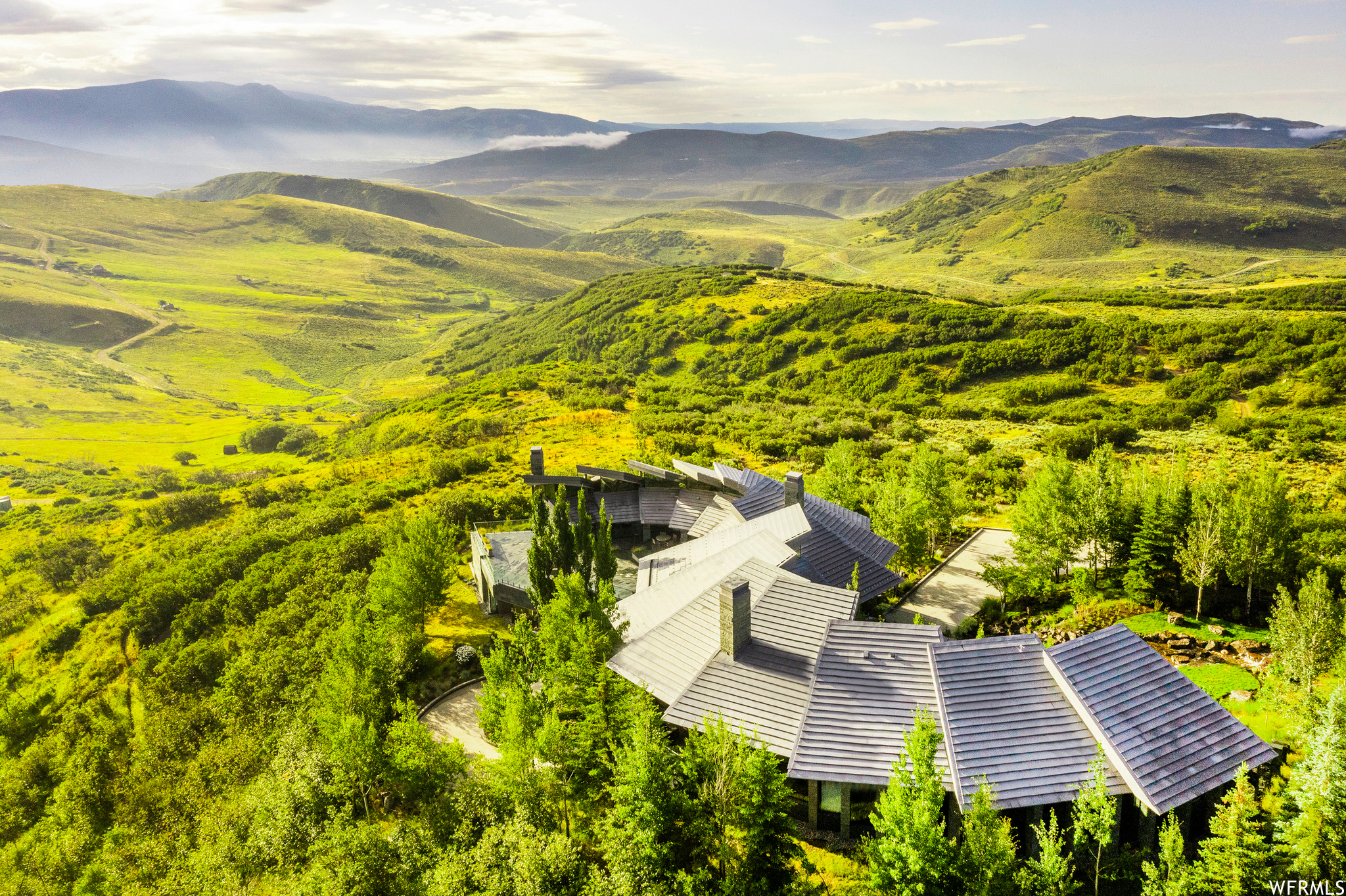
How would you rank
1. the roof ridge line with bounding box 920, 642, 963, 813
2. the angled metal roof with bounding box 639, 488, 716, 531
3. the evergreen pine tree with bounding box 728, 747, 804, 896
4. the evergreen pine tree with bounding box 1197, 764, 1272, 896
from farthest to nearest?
the angled metal roof with bounding box 639, 488, 716, 531, the roof ridge line with bounding box 920, 642, 963, 813, the evergreen pine tree with bounding box 728, 747, 804, 896, the evergreen pine tree with bounding box 1197, 764, 1272, 896

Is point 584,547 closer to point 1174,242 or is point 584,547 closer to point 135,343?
point 135,343

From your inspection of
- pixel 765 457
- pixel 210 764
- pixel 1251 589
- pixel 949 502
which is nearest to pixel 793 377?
pixel 765 457

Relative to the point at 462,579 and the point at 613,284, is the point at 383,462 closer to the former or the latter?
the point at 462,579

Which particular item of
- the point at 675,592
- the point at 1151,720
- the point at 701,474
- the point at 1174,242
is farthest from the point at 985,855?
the point at 1174,242

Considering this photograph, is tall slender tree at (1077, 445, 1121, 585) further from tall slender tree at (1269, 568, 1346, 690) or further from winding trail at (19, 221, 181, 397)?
winding trail at (19, 221, 181, 397)

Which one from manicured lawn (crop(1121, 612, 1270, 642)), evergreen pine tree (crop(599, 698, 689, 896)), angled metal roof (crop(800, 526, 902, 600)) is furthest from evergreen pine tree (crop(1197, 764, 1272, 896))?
angled metal roof (crop(800, 526, 902, 600))

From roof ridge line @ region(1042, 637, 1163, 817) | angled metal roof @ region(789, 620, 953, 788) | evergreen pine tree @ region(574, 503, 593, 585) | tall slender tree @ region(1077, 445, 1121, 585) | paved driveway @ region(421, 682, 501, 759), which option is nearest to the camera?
roof ridge line @ region(1042, 637, 1163, 817)
